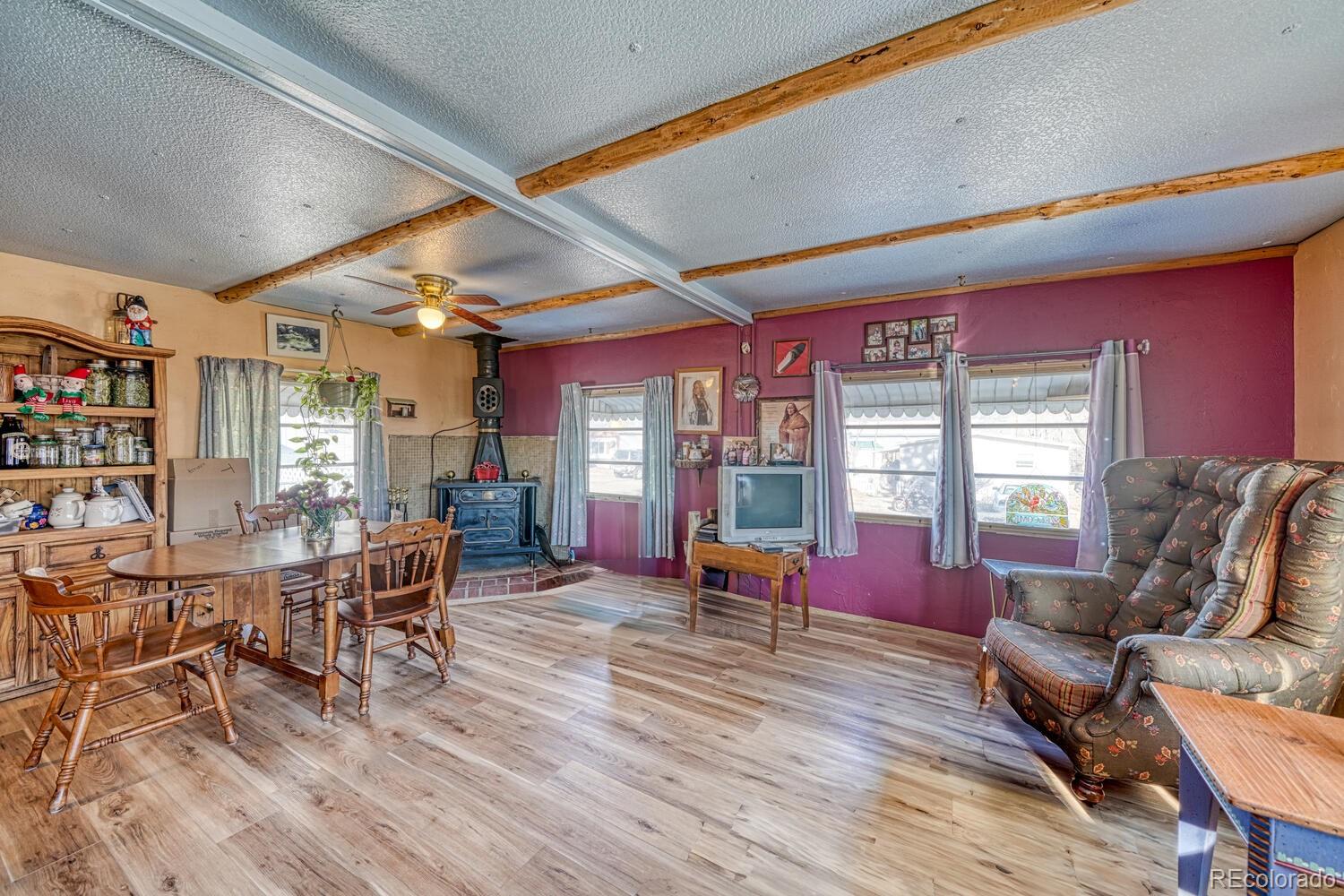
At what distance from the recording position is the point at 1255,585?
1786mm

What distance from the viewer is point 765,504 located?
3678mm

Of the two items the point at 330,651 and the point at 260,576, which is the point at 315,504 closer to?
the point at 260,576

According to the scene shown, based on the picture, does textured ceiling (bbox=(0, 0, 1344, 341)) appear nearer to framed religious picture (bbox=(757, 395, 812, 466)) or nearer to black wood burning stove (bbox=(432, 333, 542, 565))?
framed religious picture (bbox=(757, 395, 812, 466))

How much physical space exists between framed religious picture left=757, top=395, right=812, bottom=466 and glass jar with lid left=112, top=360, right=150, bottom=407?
14.2ft

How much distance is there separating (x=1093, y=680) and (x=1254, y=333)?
8.22 feet

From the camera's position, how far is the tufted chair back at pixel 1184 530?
184cm

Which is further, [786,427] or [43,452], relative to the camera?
[786,427]

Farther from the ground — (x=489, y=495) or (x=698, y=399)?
(x=698, y=399)

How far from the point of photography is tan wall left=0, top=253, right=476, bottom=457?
3168 mm

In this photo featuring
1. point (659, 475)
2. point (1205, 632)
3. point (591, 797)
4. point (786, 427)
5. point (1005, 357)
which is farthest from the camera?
point (659, 475)

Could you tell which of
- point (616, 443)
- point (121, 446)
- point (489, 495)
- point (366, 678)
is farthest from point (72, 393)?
point (616, 443)

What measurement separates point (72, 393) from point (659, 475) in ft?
12.9

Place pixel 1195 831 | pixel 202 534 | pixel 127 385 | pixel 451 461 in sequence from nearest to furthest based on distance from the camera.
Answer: pixel 1195 831 < pixel 127 385 < pixel 202 534 < pixel 451 461

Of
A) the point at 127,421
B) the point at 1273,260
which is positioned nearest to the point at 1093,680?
the point at 1273,260
